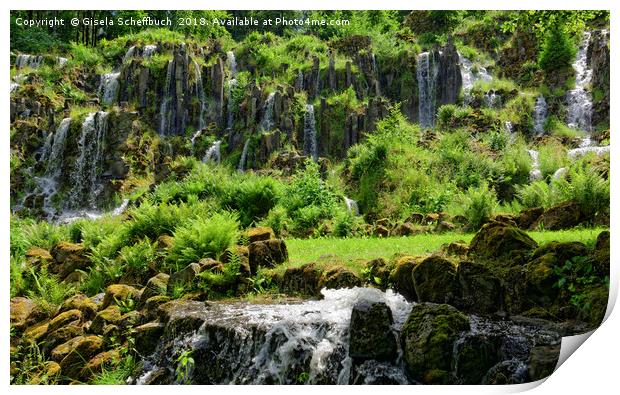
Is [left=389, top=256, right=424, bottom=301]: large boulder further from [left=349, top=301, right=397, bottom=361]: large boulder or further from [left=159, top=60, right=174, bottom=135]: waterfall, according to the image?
[left=159, top=60, right=174, bottom=135]: waterfall

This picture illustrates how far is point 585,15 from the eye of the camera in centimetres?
629

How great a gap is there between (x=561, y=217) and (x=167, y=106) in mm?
8310

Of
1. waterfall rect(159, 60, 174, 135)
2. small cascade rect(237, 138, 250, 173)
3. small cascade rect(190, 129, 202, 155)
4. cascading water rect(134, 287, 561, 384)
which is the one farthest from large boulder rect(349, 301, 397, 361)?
waterfall rect(159, 60, 174, 135)

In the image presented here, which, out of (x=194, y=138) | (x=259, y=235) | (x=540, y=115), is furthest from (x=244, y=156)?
(x=540, y=115)

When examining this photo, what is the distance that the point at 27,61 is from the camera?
25.3 ft

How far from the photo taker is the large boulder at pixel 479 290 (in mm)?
4895

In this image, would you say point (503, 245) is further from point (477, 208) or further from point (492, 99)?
point (492, 99)

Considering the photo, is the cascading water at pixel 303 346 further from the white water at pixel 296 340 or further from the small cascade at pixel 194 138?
the small cascade at pixel 194 138

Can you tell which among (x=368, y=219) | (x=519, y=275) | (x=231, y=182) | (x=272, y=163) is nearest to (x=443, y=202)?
(x=368, y=219)

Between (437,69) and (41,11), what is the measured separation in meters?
9.02

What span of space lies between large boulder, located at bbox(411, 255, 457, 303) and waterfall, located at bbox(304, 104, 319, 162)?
6643 mm

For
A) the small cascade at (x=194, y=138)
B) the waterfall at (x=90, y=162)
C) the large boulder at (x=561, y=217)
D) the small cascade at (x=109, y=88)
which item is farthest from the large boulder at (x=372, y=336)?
the small cascade at (x=109, y=88)

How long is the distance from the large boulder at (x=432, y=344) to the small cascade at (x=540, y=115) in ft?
19.2
